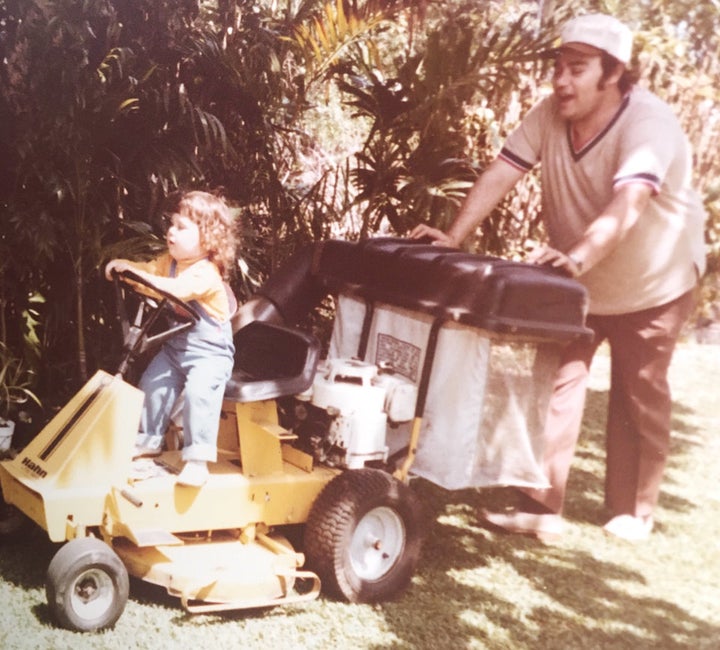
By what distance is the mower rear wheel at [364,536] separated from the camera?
3260 millimetres

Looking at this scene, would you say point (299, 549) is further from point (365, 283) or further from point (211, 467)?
point (365, 283)

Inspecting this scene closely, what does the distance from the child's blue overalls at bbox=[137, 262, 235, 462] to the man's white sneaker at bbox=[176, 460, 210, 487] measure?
0.8 inches

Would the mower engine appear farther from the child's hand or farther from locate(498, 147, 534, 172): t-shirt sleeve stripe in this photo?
→ locate(498, 147, 534, 172): t-shirt sleeve stripe

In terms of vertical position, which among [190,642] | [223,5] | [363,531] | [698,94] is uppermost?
[698,94]

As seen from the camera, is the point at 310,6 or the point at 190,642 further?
→ the point at 310,6

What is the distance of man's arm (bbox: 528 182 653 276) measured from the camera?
365cm

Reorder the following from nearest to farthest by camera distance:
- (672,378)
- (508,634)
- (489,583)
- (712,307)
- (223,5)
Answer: (508,634), (489,583), (223,5), (672,378), (712,307)

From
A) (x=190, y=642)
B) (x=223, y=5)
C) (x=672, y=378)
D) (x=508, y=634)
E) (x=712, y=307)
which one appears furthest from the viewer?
(x=712, y=307)

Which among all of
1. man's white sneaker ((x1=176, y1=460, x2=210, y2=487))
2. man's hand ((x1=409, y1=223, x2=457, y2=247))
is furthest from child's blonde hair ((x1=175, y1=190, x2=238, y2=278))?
man's hand ((x1=409, y1=223, x2=457, y2=247))

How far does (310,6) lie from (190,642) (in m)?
3.45

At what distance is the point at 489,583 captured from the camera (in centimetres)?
366

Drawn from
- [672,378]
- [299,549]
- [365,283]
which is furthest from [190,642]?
[672,378]

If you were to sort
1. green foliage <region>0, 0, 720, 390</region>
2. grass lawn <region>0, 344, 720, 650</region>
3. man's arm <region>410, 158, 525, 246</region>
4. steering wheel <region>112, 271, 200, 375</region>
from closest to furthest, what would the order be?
grass lawn <region>0, 344, 720, 650</region>, steering wheel <region>112, 271, 200, 375</region>, green foliage <region>0, 0, 720, 390</region>, man's arm <region>410, 158, 525, 246</region>

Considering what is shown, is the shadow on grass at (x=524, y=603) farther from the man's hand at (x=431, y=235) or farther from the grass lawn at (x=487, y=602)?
the man's hand at (x=431, y=235)
